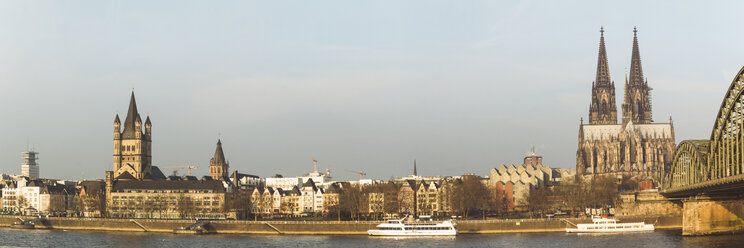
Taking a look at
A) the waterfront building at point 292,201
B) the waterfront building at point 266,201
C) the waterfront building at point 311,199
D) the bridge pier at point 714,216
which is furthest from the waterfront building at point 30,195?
the bridge pier at point 714,216

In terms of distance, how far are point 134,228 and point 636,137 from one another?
102m

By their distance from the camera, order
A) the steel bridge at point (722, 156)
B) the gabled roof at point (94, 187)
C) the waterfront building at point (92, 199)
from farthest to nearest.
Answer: the gabled roof at point (94, 187) < the waterfront building at point (92, 199) < the steel bridge at point (722, 156)

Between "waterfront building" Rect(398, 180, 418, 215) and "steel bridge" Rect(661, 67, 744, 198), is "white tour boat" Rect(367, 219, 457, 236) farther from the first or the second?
"waterfront building" Rect(398, 180, 418, 215)

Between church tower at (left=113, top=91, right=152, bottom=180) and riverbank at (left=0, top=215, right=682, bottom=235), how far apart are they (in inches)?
2057

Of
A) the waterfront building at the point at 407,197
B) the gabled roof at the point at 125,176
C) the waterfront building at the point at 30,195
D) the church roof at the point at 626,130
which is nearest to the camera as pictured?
the waterfront building at the point at 407,197

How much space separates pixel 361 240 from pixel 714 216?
37.3 meters

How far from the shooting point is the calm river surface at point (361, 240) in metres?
96.6

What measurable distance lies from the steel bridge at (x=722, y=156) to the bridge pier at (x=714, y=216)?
1388 millimetres

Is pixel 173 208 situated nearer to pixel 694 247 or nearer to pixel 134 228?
pixel 134 228

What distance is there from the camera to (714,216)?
9875 cm

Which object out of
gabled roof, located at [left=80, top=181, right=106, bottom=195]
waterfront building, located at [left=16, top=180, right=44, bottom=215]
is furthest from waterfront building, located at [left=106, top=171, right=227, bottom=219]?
waterfront building, located at [left=16, top=180, right=44, bottom=215]

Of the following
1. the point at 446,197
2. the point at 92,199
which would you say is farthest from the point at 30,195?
the point at 446,197

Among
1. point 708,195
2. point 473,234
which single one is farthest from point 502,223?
point 708,195

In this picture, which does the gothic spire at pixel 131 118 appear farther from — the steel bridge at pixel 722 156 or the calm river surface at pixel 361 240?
the steel bridge at pixel 722 156
